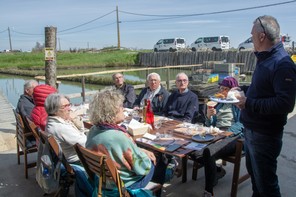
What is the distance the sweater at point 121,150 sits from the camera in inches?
78.9

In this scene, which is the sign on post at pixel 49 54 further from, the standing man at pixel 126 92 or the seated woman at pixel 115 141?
the seated woman at pixel 115 141

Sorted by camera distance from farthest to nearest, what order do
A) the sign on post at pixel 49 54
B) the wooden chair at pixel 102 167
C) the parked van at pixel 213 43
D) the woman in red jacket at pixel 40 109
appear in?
the parked van at pixel 213 43 < the sign on post at pixel 49 54 < the woman in red jacket at pixel 40 109 < the wooden chair at pixel 102 167

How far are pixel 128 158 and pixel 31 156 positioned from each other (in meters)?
2.73

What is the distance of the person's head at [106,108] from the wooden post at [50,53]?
3384mm

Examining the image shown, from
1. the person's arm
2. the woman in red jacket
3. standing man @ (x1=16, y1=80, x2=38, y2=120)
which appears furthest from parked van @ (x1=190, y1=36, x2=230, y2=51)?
the person's arm

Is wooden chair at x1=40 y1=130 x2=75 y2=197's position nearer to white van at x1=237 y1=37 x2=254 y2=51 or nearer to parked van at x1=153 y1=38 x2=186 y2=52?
white van at x1=237 y1=37 x2=254 y2=51

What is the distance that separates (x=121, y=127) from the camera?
2.17 meters

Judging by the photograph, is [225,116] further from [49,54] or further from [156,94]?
[49,54]

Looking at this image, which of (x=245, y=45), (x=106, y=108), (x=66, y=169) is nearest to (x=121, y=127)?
(x=106, y=108)

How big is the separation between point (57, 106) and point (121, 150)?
3.44 feet

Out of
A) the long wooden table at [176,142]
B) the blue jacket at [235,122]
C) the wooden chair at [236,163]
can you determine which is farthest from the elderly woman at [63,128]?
the blue jacket at [235,122]

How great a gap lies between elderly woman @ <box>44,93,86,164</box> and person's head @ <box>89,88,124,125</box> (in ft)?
2.09

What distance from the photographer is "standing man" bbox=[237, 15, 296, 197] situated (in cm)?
196

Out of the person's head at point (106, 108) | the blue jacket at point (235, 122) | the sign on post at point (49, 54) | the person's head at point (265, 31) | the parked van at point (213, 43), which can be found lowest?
the blue jacket at point (235, 122)
